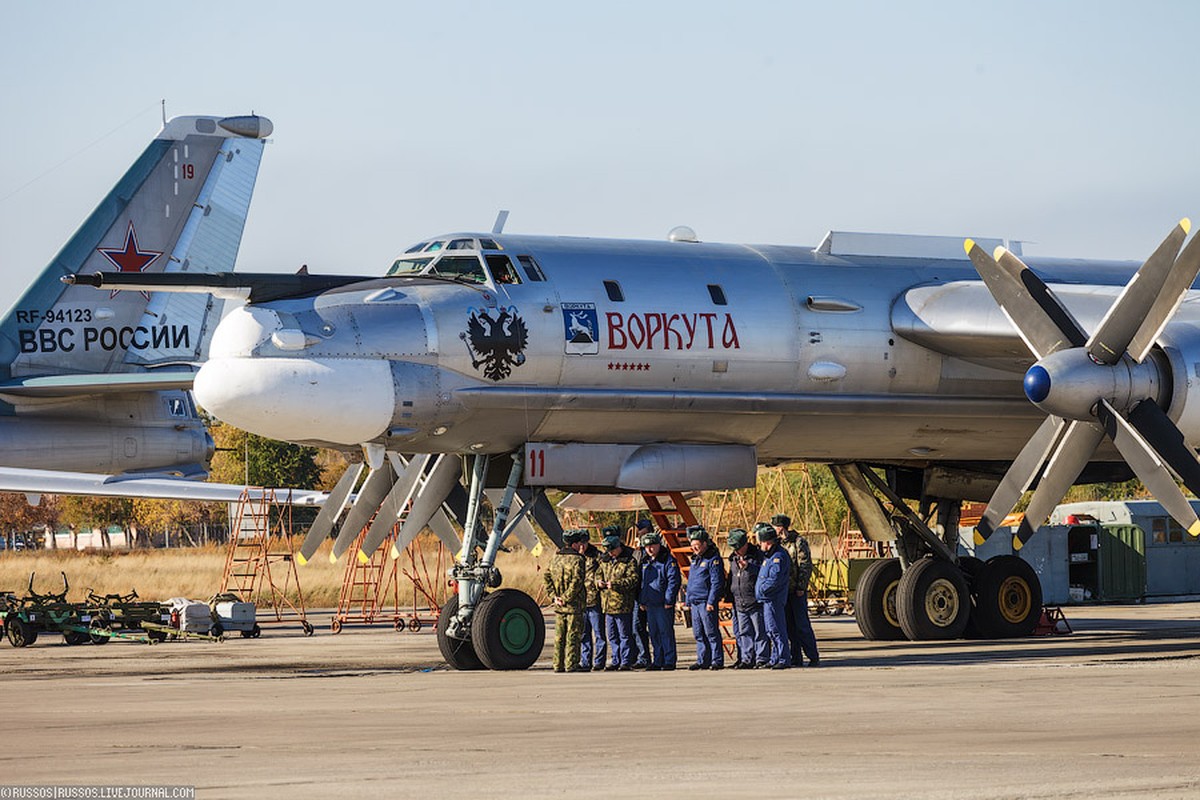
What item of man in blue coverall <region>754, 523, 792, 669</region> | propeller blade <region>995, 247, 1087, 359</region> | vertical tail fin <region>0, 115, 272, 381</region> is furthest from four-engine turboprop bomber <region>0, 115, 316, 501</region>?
propeller blade <region>995, 247, 1087, 359</region>

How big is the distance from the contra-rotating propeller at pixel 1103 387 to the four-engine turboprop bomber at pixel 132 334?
52.3ft

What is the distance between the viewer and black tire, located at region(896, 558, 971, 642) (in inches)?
835

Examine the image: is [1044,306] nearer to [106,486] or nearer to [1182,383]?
[1182,383]

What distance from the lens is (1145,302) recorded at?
673 inches

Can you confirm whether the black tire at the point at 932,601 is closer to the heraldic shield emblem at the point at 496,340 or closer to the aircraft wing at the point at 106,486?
the heraldic shield emblem at the point at 496,340

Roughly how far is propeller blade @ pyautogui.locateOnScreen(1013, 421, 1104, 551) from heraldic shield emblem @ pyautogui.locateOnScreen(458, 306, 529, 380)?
214 inches

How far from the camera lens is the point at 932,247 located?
2108 centimetres

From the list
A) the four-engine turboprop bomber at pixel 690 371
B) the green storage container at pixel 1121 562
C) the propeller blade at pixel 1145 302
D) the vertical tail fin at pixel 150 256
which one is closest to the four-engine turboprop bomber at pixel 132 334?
the vertical tail fin at pixel 150 256

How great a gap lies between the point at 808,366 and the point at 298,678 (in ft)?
21.5

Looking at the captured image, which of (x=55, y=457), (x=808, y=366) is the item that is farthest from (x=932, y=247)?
(x=55, y=457)

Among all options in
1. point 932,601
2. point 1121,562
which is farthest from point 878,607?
point 1121,562

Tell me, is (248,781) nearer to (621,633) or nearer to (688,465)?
(621,633)

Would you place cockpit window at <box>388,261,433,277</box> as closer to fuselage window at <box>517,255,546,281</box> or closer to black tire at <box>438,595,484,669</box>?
fuselage window at <box>517,255,546,281</box>

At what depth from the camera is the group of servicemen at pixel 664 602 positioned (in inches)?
680
